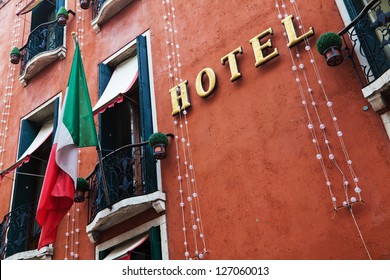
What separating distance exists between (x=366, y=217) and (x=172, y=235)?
2.65 metres

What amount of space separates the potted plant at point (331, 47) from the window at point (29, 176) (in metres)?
5.51

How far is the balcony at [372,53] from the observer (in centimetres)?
514

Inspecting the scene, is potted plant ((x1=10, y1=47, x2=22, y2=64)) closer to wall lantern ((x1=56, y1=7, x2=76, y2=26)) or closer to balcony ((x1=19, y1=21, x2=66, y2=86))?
balcony ((x1=19, y1=21, x2=66, y2=86))

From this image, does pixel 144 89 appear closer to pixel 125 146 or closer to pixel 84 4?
pixel 125 146

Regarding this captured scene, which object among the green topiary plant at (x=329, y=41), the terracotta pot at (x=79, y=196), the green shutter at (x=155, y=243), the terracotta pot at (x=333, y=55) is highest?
the green topiary plant at (x=329, y=41)

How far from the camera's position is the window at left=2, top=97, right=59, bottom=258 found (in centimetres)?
853

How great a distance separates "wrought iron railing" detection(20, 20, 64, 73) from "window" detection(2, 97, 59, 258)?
1550mm

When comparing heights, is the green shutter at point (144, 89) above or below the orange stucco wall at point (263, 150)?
above

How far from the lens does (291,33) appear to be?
20.9 feet

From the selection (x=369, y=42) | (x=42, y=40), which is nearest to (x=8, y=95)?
(x=42, y=40)

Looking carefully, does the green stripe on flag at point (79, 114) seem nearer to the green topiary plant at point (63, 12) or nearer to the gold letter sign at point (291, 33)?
the gold letter sign at point (291, 33)

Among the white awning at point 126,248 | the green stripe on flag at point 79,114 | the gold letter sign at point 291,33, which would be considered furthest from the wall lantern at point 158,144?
the gold letter sign at point 291,33

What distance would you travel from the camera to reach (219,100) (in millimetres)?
6859

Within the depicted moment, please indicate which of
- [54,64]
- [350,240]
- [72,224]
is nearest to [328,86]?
[350,240]
